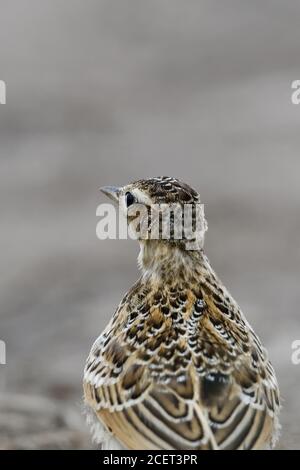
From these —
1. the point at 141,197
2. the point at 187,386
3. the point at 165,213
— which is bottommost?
the point at 187,386

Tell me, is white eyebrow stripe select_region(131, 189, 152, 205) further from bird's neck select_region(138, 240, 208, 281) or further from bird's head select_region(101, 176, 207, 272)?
bird's neck select_region(138, 240, 208, 281)

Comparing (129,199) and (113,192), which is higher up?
(113,192)

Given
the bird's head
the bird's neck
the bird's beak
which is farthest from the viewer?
the bird's beak

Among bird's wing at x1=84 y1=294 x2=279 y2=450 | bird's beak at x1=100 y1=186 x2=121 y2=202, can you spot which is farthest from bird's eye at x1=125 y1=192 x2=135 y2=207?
bird's wing at x1=84 y1=294 x2=279 y2=450

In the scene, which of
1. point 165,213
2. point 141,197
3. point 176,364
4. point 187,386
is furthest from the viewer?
point 141,197

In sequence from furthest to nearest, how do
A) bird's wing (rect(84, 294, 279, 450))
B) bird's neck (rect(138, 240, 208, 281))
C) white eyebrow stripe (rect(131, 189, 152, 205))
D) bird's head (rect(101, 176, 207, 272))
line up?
bird's neck (rect(138, 240, 208, 281))
white eyebrow stripe (rect(131, 189, 152, 205))
bird's head (rect(101, 176, 207, 272))
bird's wing (rect(84, 294, 279, 450))

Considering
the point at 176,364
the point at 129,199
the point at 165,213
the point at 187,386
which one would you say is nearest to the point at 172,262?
the point at 165,213

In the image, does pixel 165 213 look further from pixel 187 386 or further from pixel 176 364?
pixel 187 386

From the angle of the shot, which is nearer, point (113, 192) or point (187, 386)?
point (187, 386)
